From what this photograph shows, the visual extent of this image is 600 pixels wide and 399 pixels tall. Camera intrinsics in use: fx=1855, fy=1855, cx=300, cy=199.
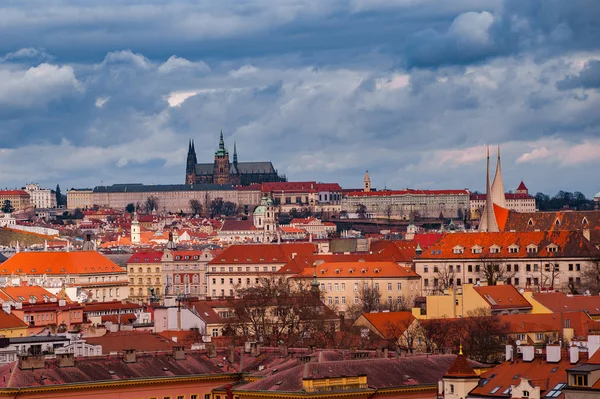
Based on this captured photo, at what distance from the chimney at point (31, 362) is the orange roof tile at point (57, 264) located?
284ft

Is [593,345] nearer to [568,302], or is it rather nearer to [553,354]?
[553,354]

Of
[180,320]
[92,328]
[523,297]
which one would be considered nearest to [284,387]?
[92,328]

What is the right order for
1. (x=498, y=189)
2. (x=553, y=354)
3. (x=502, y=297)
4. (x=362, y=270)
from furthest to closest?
(x=498, y=189) → (x=362, y=270) → (x=502, y=297) → (x=553, y=354)

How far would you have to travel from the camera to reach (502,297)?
85.1 metres

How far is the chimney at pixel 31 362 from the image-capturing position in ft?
149

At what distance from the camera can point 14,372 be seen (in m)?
44.9

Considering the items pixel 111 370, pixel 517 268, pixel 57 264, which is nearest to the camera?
pixel 111 370

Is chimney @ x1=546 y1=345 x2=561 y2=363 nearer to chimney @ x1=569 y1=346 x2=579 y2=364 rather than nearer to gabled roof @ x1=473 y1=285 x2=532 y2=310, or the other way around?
chimney @ x1=569 y1=346 x2=579 y2=364

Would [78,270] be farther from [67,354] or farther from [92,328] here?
[67,354]

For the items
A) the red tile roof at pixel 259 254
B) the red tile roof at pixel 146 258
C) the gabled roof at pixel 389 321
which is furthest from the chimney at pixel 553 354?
the red tile roof at pixel 146 258

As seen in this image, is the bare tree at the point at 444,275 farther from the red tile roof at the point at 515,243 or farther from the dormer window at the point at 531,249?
the dormer window at the point at 531,249

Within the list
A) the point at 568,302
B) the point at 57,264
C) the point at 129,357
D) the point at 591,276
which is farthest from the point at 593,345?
the point at 57,264

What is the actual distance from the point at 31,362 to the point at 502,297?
1672 inches

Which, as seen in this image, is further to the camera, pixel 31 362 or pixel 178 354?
pixel 178 354
